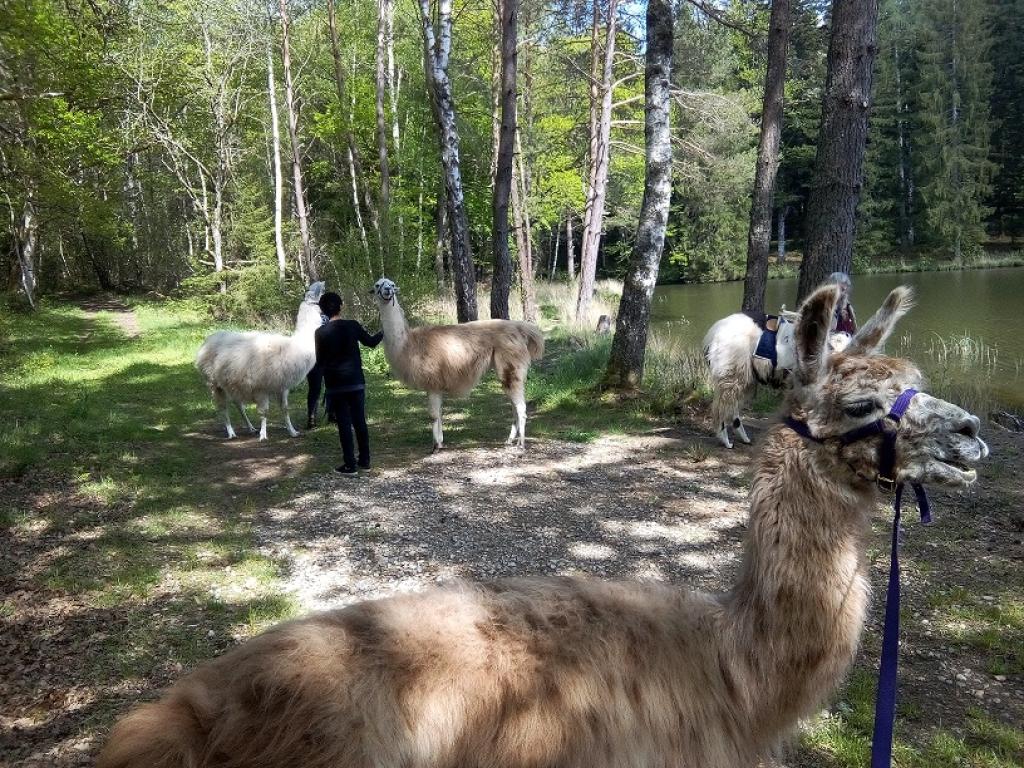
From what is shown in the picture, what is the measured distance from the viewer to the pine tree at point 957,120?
41.8 metres

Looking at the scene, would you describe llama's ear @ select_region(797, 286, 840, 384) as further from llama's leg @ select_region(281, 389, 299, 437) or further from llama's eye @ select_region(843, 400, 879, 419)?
llama's leg @ select_region(281, 389, 299, 437)

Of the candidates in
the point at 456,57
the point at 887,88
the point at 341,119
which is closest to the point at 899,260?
the point at 887,88

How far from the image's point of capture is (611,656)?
1965mm

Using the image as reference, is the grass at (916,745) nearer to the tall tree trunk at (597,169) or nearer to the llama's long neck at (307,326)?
the llama's long neck at (307,326)

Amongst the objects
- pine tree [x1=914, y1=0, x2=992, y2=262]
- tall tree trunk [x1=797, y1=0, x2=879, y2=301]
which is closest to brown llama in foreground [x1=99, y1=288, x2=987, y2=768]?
tall tree trunk [x1=797, y1=0, x2=879, y2=301]

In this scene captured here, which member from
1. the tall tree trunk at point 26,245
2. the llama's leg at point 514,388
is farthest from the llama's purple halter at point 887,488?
the tall tree trunk at point 26,245

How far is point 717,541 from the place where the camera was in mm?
5730

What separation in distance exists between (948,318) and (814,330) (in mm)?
21989

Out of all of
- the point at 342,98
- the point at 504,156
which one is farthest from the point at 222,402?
the point at 342,98

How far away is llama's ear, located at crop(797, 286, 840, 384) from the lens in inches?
79.9

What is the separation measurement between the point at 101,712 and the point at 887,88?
182 feet

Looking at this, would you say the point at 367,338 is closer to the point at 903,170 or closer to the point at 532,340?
the point at 532,340

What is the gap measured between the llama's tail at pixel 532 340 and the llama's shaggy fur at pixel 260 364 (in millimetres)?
3243

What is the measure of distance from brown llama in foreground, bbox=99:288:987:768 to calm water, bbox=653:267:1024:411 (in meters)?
0.57
